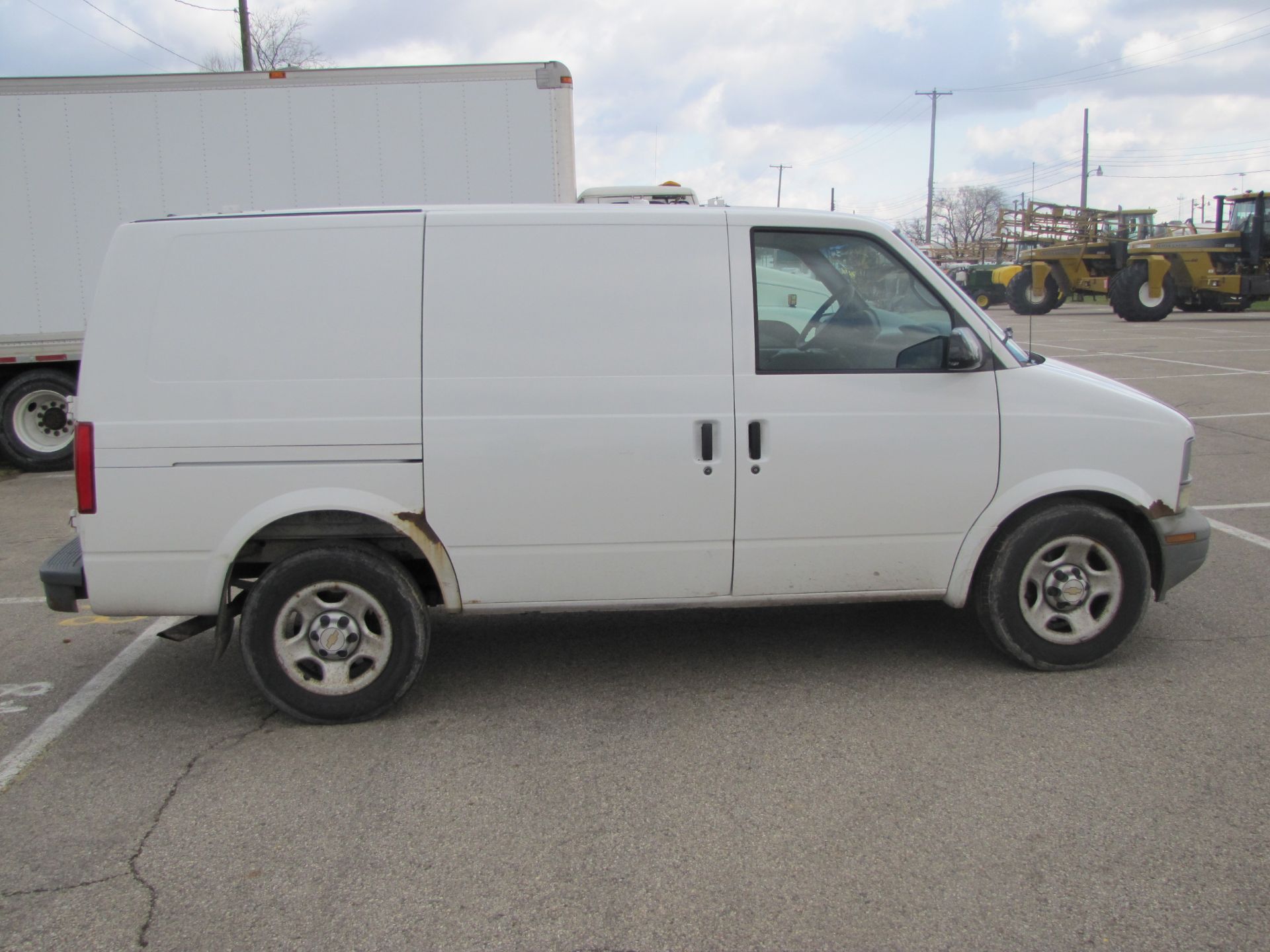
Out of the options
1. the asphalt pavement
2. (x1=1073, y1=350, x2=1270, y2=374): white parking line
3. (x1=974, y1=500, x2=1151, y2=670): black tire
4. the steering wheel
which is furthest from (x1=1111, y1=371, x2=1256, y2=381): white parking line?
the steering wheel

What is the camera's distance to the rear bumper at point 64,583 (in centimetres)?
415

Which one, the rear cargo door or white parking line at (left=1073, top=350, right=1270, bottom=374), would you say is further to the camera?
white parking line at (left=1073, top=350, right=1270, bottom=374)

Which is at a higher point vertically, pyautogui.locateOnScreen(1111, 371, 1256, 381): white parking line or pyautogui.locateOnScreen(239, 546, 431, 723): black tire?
pyautogui.locateOnScreen(1111, 371, 1256, 381): white parking line

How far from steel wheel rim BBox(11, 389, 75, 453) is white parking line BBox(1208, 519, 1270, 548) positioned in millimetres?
9724

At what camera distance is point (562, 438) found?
4.04m

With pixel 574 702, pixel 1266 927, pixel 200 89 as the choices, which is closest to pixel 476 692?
pixel 574 702

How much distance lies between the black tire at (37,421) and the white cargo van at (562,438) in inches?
263

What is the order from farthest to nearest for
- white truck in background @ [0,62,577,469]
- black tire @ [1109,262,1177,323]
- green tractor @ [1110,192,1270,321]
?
black tire @ [1109,262,1177,323] < green tractor @ [1110,192,1270,321] < white truck in background @ [0,62,577,469]

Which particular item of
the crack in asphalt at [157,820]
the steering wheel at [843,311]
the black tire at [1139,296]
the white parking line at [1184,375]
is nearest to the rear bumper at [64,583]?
the crack in asphalt at [157,820]

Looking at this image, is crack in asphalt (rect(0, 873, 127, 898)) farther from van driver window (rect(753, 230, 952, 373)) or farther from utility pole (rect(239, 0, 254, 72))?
utility pole (rect(239, 0, 254, 72))

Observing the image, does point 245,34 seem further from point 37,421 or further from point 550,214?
point 550,214

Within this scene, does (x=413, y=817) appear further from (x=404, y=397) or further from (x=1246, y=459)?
(x=1246, y=459)

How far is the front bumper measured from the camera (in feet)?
14.5

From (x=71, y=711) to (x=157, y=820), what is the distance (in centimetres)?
127
